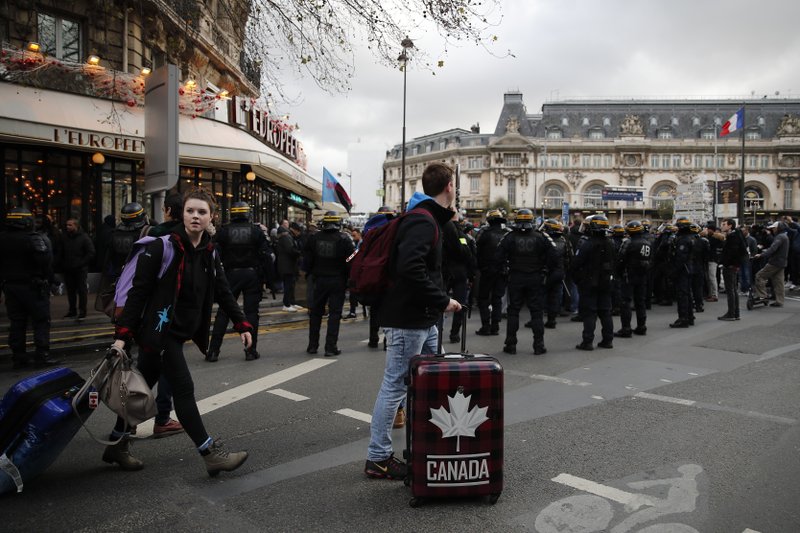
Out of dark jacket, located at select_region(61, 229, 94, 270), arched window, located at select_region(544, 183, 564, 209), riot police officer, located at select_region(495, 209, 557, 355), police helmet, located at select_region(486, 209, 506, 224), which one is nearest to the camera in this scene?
riot police officer, located at select_region(495, 209, 557, 355)

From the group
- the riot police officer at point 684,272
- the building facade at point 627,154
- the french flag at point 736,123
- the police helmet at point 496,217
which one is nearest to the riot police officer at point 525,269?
the police helmet at point 496,217

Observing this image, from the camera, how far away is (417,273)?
10.7ft

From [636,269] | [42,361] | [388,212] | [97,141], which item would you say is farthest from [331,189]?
[42,361]

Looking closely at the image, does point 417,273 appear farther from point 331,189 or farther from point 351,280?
point 331,189

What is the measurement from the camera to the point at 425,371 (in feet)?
10.1

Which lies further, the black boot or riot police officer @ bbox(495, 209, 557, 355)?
riot police officer @ bbox(495, 209, 557, 355)

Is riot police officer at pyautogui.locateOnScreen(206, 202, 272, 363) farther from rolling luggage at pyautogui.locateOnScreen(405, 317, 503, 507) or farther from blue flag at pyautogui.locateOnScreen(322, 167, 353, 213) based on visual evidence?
blue flag at pyautogui.locateOnScreen(322, 167, 353, 213)

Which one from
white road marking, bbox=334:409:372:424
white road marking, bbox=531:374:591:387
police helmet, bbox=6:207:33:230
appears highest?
police helmet, bbox=6:207:33:230

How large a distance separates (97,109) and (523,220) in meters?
10.4

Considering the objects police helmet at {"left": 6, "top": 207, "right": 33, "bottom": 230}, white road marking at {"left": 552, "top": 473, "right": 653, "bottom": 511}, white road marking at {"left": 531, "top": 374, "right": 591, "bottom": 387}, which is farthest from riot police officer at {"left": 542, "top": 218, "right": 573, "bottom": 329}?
police helmet at {"left": 6, "top": 207, "right": 33, "bottom": 230}

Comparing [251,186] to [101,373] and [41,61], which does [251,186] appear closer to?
[41,61]

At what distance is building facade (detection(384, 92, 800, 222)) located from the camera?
8094 centimetres

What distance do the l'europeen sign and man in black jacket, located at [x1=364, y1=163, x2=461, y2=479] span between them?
1542 cm

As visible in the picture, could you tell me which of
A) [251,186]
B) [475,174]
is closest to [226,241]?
[251,186]
